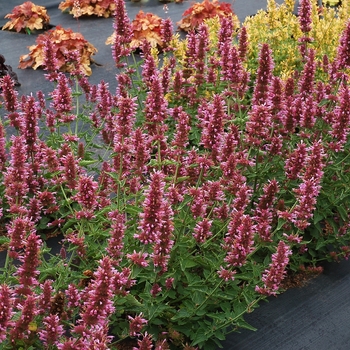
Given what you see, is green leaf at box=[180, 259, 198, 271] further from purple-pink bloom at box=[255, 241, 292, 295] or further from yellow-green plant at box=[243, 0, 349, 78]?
yellow-green plant at box=[243, 0, 349, 78]

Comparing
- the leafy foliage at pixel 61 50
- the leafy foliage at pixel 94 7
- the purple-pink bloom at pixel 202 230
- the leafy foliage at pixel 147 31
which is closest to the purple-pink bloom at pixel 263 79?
the purple-pink bloom at pixel 202 230

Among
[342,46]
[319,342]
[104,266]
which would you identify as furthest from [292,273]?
[104,266]

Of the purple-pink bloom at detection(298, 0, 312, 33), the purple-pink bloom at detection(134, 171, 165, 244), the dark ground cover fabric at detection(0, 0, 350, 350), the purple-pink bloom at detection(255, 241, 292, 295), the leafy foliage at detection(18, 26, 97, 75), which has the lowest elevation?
the dark ground cover fabric at detection(0, 0, 350, 350)

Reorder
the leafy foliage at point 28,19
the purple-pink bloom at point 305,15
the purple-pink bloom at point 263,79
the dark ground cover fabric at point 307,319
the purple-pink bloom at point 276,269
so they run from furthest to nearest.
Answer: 1. the leafy foliage at point 28,19
2. the purple-pink bloom at point 305,15
3. the purple-pink bloom at point 263,79
4. the dark ground cover fabric at point 307,319
5. the purple-pink bloom at point 276,269

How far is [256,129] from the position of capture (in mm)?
3129

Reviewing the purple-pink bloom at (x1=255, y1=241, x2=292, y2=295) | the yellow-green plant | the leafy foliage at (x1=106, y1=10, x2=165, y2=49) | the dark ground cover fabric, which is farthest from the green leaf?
the leafy foliage at (x1=106, y1=10, x2=165, y2=49)

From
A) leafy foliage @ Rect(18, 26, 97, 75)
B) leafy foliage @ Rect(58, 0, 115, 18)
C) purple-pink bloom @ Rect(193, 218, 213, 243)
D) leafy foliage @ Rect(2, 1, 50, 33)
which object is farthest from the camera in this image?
leafy foliage @ Rect(58, 0, 115, 18)

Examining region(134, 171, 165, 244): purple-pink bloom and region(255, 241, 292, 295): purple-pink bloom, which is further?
region(255, 241, 292, 295): purple-pink bloom

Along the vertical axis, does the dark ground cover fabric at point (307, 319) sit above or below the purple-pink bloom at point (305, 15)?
below

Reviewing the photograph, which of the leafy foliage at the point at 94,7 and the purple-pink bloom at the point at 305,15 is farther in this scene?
the leafy foliage at the point at 94,7

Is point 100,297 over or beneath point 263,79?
beneath

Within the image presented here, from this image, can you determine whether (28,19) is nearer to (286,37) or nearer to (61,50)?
(61,50)

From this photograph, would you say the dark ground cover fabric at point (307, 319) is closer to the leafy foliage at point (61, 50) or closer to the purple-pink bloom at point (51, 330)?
the purple-pink bloom at point (51, 330)

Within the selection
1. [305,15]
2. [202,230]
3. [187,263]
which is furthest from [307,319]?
[305,15]
